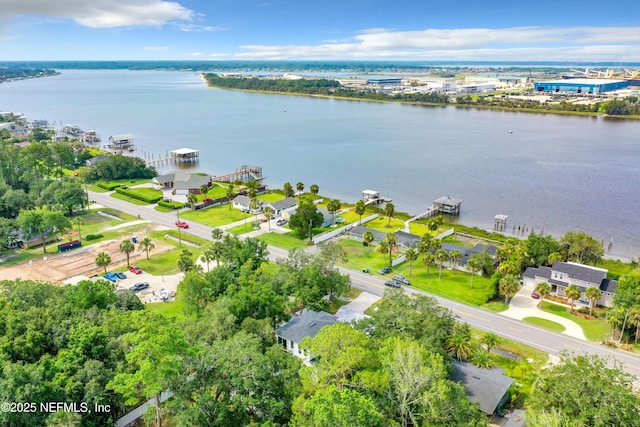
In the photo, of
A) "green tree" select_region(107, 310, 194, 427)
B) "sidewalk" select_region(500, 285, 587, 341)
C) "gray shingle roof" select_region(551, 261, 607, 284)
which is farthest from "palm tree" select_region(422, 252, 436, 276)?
"green tree" select_region(107, 310, 194, 427)

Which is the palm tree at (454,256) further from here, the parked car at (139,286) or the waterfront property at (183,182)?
the waterfront property at (183,182)

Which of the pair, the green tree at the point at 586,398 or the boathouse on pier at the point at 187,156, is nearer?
the green tree at the point at 586,398

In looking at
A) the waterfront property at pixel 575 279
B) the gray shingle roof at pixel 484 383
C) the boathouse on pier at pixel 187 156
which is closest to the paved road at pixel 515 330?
the waterfront property at pixel 575 279

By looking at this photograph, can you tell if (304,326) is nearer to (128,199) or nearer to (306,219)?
(306,219)

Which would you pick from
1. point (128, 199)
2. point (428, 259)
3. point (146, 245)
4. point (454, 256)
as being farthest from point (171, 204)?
point (454, 256)

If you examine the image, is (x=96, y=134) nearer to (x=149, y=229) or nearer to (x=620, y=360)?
(x=149, y=229)

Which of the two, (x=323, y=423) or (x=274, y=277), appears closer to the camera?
(x=323, y=423)

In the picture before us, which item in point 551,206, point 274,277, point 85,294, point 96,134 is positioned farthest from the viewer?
point 96,134

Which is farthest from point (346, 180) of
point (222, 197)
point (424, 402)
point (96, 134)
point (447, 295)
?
point (96, 134)
